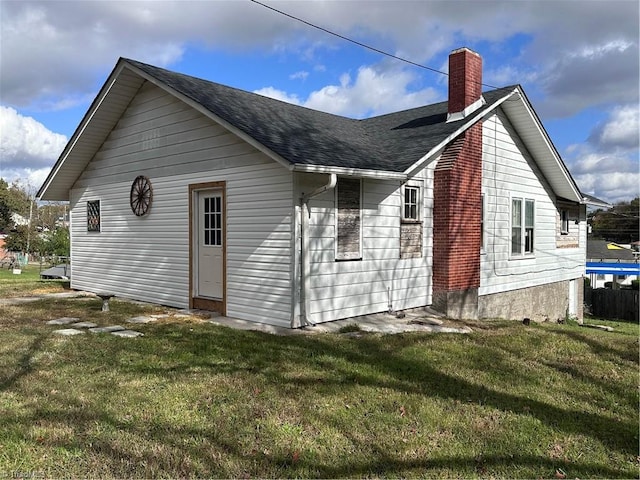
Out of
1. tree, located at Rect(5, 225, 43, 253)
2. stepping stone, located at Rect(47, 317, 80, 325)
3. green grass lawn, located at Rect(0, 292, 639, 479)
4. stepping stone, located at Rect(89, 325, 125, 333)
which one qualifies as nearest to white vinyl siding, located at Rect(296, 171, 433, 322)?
green grass lawn, located at Rect(0, 292, 639, 479)

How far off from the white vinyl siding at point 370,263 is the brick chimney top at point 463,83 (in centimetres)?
178

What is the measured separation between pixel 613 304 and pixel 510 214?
16834 millimetres

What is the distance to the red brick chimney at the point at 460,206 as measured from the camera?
10.3 metres

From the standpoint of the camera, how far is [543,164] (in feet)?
45.6

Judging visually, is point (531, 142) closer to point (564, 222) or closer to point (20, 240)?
point (564, 222)

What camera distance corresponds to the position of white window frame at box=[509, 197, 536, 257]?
1288 cm

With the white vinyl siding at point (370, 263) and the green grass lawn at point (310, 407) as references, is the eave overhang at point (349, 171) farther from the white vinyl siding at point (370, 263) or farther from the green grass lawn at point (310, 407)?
the green grass lawn at point (310, 407)

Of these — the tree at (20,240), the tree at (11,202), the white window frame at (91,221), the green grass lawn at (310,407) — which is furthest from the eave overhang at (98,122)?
the tree at (11,202)

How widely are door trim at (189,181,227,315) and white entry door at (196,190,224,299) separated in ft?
0.25

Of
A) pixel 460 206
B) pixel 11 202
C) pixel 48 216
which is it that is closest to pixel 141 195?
pixel 460 206

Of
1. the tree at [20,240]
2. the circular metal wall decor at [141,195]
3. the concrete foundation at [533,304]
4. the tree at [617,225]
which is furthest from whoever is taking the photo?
the tree at [617,225]

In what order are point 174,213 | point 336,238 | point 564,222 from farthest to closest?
point 564,222 < point 174,213 < point 336,238

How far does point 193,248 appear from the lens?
9.53m

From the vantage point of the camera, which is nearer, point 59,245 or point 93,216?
point 93,216
